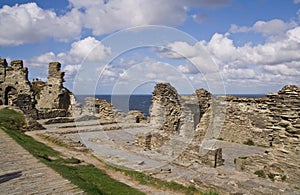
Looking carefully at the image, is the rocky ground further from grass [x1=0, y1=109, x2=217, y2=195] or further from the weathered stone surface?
the weathered stone surface

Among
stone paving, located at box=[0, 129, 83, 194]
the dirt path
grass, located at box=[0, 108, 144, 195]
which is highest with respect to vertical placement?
stone paving, located at box=[0, 129, 83, 194]

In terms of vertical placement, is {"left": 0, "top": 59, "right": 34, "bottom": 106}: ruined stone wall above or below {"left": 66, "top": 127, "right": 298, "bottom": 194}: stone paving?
above

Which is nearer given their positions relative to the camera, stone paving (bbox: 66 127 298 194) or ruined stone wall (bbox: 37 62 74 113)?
stone paving (bbox: 66 127 298 194)

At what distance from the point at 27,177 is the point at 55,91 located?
22.6 meters

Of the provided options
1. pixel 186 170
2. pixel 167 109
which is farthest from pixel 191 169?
pixel 167 109

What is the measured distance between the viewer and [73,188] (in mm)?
6699

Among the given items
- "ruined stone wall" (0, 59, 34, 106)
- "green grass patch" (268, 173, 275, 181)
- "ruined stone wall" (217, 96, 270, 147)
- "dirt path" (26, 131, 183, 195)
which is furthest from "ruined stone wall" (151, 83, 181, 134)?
"ruined stone wall" (0, 59, 34, 106)

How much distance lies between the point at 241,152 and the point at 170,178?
334 inches

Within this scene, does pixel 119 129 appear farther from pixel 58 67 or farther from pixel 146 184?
pixel 146 184

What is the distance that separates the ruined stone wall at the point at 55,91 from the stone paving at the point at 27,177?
19.2 metres

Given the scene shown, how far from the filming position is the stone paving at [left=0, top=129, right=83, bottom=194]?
651 centimetres

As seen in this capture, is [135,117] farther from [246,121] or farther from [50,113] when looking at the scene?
[246,121]

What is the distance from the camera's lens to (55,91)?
Answer: 29.0 metres

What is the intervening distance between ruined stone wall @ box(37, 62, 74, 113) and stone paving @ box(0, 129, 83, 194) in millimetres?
19182
